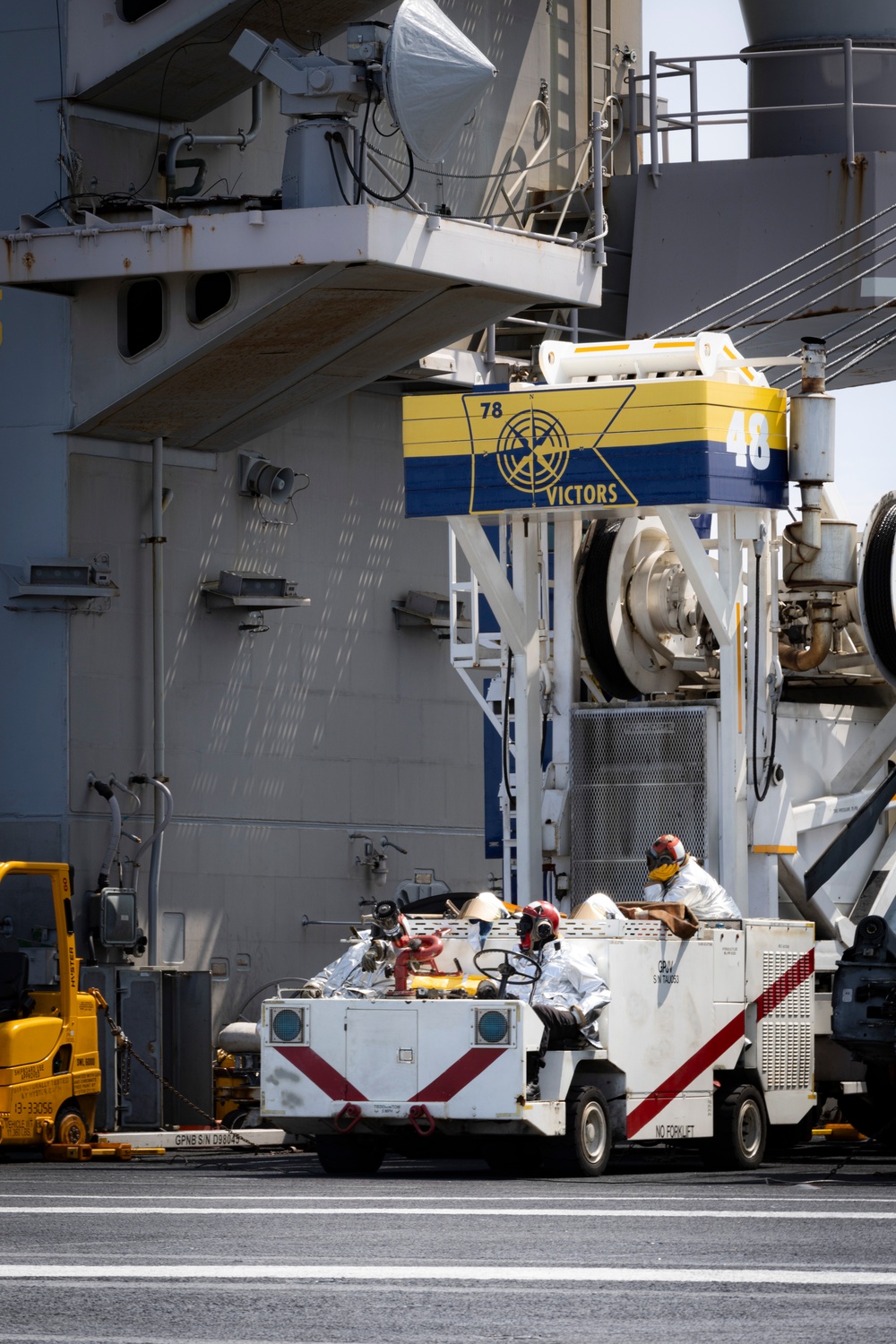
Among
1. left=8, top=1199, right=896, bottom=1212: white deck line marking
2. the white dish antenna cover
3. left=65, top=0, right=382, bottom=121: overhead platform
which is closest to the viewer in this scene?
left=8, top=1199, right=896, bottom=1212: white deck line marking

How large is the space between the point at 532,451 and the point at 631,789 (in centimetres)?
267

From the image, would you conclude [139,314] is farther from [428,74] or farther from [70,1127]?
[70,1127]

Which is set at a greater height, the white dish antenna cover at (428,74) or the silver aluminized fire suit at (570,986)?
the white dish antenna cover at (428,74)

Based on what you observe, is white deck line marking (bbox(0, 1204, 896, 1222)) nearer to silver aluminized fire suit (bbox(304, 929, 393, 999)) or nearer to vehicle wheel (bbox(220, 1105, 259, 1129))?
silver aluminized fire suit (bbox(304, 929, 393, 999))

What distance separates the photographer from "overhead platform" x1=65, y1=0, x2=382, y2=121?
69.5ft

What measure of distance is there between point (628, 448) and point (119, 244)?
5.04 m

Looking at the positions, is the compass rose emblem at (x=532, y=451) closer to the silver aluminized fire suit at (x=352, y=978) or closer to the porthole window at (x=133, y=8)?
the silver aluminized fire suit at (x=352, y=978)

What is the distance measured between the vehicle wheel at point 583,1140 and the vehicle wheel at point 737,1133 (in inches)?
44.0

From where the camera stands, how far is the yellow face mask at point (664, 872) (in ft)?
55.6

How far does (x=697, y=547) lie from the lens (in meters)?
18.3

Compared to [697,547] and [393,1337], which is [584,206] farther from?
[393,1337]

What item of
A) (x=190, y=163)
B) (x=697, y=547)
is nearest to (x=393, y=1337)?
(x=697, y=547)

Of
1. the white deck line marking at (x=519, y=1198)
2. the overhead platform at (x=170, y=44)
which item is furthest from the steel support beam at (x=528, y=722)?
the white deck line marking at (x=519, y=1198)

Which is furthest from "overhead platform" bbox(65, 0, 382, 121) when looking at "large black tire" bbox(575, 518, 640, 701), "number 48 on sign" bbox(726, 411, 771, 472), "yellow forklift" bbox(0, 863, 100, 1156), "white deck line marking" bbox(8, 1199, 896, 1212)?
"white deck line marking" bbox(8, 1199, 896, 1212)
